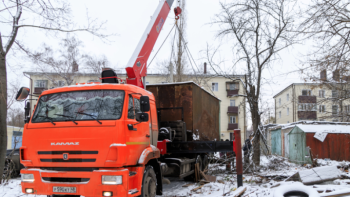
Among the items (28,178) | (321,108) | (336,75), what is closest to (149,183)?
(28,178)

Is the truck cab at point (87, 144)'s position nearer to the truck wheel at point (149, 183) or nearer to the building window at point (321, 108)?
the truck wheel at point (149, 183)

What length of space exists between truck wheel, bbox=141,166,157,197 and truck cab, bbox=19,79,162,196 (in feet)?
0.07

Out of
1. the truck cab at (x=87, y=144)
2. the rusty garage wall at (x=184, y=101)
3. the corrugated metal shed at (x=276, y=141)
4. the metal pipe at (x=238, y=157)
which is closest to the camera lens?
the truck cab at (x=87, y=144)

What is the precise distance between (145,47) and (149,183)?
414cm

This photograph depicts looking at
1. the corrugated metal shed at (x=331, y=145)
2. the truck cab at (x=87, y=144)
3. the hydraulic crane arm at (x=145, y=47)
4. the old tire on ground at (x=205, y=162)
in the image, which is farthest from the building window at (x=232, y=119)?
the truck cab at (x=87, y=144)

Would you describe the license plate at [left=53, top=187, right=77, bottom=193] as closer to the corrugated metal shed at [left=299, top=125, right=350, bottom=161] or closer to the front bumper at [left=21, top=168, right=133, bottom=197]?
the front bumper at [left=21, top=168, right=133, bottom=197]

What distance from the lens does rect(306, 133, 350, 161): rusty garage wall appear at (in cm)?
1719

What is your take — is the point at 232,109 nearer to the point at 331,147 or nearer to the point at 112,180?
the point at 331,147

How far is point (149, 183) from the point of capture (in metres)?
6.12

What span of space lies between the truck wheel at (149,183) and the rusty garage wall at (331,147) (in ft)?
45.8

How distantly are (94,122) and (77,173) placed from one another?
3.13 ft

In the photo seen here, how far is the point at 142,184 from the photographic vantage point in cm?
576

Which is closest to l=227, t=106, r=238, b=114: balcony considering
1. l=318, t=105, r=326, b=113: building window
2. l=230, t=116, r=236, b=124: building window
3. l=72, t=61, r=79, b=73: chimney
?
l=230, t=116, r=236, b=124: building window

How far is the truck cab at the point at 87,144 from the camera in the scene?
5078 mm
